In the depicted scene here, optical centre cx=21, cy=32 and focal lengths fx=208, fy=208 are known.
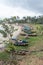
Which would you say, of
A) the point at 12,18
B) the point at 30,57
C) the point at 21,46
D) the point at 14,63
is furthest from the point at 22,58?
the point at 12,18

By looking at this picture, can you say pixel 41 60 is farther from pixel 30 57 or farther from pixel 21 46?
pixel 21 46

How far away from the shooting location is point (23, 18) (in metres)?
88.6

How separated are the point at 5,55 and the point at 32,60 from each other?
2790 millimetres

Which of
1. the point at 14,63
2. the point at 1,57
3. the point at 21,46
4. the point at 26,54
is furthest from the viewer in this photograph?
the point at 21,46

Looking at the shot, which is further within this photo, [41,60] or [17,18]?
[17,18]

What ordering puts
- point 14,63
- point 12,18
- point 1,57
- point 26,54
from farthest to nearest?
point 12,18 → point 26,54 → point 1,57 → point 14,63

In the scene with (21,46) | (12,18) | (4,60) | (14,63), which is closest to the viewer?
(14,63)

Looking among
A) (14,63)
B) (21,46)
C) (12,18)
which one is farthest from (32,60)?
(12,18)

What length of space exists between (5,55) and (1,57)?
80 cm

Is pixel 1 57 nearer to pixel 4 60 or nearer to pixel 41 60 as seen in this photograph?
pixel 4 60

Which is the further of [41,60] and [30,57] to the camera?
[30,57]

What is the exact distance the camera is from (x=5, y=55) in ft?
56.9

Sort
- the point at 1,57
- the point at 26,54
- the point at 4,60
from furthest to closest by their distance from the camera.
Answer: the point at 26,54
the point at 1,57
the point at 4,60

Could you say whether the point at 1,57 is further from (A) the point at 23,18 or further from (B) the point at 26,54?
(A) the point at 23,18
